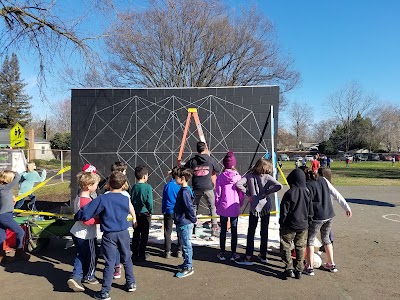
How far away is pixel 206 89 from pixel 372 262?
4.97 meters

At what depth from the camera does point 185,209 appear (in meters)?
4.52

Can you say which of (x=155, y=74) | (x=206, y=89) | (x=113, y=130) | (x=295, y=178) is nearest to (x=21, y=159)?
(x=155, y=74)

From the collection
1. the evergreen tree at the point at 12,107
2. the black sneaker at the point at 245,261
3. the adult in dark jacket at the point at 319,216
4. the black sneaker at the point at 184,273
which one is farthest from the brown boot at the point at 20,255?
the evergreen tree at the point at 12,107

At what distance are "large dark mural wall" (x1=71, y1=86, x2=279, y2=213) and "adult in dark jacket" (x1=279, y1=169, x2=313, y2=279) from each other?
3.75 m

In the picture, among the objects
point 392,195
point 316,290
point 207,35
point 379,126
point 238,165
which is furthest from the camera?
point 379,126

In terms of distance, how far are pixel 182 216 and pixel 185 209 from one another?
12 cm

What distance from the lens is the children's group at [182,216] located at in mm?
3934

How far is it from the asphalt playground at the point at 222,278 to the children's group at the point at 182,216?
0.15m

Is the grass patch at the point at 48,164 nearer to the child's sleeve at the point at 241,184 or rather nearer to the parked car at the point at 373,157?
the child's sleeve at the point at 241,184

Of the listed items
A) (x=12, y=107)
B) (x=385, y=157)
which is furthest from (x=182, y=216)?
(x=385, y=157)

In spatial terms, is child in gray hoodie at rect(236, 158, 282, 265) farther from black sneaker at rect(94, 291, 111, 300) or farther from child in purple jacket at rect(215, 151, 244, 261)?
black sneaker at rect(94, 291, 111, 300)

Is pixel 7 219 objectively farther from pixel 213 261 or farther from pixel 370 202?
pixel 370 202

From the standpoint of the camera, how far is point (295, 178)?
447 cm

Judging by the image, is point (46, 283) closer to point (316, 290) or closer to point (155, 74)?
point (316, 290)
